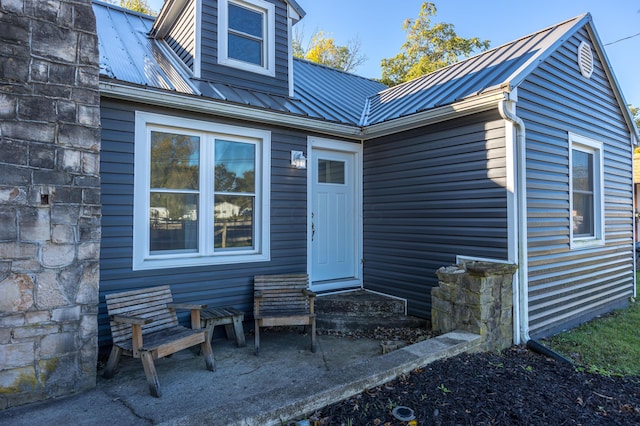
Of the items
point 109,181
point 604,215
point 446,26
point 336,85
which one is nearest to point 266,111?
point 109,181

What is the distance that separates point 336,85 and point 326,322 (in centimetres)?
490

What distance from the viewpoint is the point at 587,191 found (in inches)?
230

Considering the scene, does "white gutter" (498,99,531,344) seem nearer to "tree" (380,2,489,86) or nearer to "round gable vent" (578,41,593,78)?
"round gable vent" (578,41,593,78)

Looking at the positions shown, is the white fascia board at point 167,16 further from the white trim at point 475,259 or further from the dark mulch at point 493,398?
the dark mulch at point 493,398

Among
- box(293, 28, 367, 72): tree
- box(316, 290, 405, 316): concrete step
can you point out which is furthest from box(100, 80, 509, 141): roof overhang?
box(293, 28, 367, 72): tree

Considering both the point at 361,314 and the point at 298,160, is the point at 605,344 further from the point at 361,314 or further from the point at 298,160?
the point at 298,160

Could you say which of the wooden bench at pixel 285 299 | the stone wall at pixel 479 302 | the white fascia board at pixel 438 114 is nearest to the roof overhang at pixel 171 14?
the white fascia board at pixel 438 114

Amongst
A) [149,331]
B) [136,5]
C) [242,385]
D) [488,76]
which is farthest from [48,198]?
[136,5]

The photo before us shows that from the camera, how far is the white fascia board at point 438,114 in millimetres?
4195

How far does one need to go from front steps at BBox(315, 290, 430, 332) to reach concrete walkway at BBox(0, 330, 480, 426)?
17.0 inches

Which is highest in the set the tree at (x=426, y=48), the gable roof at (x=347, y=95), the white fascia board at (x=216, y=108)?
the tree at (x=426, y=48)

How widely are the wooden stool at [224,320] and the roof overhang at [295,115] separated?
2.31 metres

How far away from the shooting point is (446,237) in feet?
16.0

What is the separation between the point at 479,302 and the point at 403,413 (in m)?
1.81
